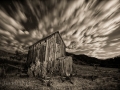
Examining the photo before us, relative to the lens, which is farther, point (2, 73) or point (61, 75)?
point (61, 75)

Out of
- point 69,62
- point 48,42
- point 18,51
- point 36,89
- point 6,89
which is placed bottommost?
point 36,89

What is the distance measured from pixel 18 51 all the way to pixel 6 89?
40.9 metres

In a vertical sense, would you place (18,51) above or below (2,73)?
above

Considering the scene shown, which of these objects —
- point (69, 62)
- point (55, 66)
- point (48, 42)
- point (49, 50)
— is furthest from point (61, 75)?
point (48, 42)

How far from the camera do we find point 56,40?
12.5m

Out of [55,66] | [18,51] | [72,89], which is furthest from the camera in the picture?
[18,51]

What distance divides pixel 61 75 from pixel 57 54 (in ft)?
→ 12.5

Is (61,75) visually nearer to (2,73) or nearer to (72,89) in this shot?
(72,89)

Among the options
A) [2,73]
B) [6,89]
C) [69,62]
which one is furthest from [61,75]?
[2,73]

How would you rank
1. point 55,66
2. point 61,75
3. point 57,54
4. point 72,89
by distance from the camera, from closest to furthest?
1. point 72,89
2. point 61,75
3. point 55,66
4. point 57,54

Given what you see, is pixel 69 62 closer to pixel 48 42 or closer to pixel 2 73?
pixel 48 42

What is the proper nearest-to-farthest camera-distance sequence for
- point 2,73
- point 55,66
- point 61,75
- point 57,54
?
1. point 2,73
2. point 61,75
3. point 55,66
4. point 57,54

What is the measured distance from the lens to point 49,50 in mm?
11211

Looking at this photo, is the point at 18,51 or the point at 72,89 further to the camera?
the point at 18,51
